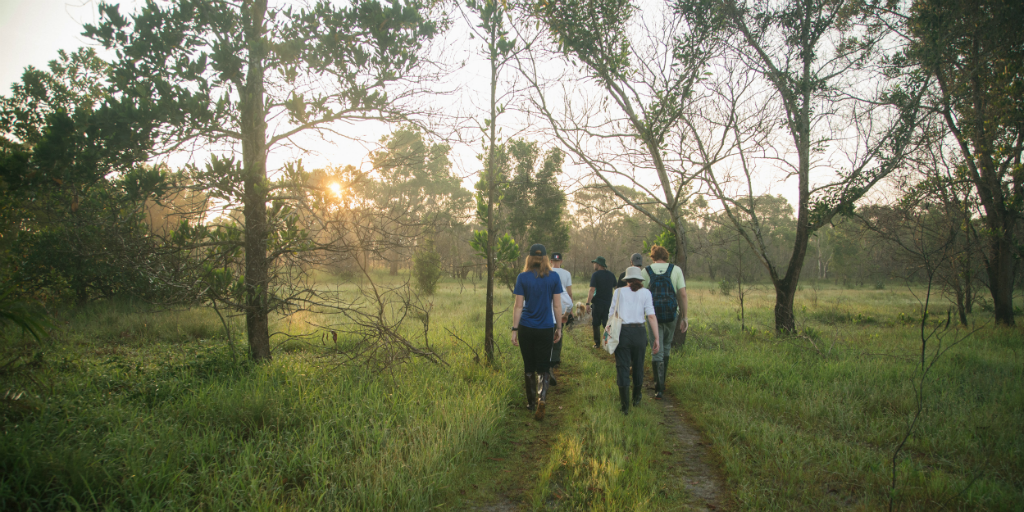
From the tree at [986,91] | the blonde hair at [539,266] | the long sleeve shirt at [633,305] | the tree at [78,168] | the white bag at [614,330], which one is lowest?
the white bag at [614,330]

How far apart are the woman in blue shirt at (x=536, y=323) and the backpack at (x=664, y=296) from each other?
5.82 feet

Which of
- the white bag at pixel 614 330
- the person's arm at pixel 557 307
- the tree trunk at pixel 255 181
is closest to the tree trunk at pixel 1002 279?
the white bag at pixel 614 330

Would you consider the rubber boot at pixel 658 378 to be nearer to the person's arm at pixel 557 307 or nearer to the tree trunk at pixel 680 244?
the person's arm at pixel 557 307

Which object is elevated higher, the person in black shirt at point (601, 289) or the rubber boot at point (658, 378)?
the person in black shirt at point (601, 289)

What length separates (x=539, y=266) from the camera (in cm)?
496

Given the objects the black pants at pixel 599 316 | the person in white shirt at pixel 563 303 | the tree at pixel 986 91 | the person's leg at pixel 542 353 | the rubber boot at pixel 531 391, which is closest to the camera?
the person's leg at pixel 542 353

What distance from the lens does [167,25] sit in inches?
156

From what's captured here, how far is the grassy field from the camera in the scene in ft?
9.07

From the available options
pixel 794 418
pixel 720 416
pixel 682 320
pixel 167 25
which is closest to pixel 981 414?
pixel 794 418

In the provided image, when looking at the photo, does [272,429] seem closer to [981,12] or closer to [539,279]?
[539,279]

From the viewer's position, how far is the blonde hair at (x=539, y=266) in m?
4.92

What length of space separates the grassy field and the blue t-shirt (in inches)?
40.7

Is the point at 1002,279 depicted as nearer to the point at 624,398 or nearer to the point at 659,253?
the point at 659,253

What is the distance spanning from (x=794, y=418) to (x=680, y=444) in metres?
1.46
